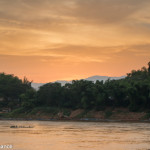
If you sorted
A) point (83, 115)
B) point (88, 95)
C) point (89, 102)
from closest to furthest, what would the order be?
1. point (83, 115)
2. point (89, 102)
3. point (88, 95)

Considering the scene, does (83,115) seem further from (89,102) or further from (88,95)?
(88,95)

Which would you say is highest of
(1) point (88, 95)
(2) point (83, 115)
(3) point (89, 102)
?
(1) point (88, 95)

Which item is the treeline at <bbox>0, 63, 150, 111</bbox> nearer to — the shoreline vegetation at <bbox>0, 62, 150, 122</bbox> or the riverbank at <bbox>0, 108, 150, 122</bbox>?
the shoreline vegetation at <bbox>0, 62, 150, 122</bbox>

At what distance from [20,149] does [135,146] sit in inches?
474

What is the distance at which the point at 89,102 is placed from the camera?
10681 centimetres

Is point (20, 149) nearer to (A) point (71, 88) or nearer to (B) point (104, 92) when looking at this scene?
(B) point (104, 92)

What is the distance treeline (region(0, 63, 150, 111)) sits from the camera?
9594 cm

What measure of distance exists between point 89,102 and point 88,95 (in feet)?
8.47

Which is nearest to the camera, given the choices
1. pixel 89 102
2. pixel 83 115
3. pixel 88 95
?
pixel 83 115

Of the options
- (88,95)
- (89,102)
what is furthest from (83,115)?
(88,95)

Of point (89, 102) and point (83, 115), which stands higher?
point (89, 102)

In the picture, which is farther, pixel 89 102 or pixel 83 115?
pixel 89 102

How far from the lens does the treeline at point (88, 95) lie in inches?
3777

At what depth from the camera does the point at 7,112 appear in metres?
126
